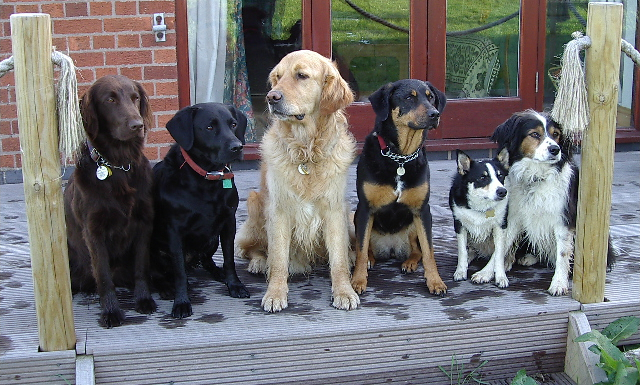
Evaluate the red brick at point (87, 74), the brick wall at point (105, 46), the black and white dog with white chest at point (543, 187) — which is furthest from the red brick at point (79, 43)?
the black and white dog with white chest at point (543, 187)

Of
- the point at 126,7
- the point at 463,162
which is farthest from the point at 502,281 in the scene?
the point at 126,7

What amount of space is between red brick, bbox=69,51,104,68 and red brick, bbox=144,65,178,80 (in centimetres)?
40

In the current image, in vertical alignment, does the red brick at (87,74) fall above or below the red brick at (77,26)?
below

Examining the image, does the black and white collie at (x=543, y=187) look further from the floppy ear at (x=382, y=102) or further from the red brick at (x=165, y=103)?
the red brick at (x=165, y=103)

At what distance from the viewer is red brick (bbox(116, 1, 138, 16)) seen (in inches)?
234

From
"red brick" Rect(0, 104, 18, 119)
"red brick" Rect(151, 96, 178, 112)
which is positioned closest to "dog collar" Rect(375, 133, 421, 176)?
"red brick" Rect(151, 96, 178, 112)

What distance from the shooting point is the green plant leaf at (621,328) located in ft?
11.0

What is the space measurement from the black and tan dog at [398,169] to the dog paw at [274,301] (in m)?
0.43

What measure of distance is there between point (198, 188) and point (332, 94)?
2.88 feet

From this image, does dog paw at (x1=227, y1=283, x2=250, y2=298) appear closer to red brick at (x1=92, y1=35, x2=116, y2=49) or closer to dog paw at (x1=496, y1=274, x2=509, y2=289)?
dog paw at (x1=496, y1=274, x2=509, y2=289)

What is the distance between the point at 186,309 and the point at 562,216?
2.07 m

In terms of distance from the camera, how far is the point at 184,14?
6.30 metres

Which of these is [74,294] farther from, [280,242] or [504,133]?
[504,133]

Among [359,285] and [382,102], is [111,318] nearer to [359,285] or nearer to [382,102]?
[359,285]
